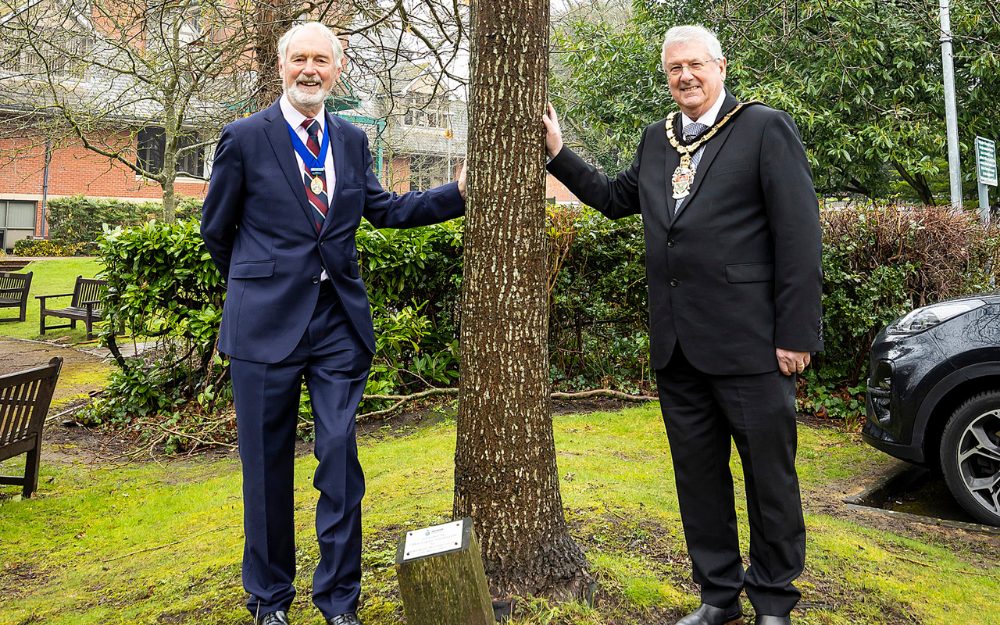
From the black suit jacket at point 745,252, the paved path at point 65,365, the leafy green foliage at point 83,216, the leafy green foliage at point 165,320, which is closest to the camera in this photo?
the black suit jacket at point 745,252

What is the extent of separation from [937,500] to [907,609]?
7.31 ft

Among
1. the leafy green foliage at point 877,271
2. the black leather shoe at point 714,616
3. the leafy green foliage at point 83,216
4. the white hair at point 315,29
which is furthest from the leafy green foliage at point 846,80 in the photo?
the leafy green foliage at point 83,216

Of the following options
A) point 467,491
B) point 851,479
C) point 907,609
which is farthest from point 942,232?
point 467,491

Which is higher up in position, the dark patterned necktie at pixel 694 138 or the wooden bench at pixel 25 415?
the dark patterned necktie at pixel 694 138

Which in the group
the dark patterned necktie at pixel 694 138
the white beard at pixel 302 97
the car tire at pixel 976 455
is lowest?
the car tire at pixel 976 455

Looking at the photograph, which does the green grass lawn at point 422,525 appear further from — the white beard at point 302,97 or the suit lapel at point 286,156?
the white beard at point 302,97

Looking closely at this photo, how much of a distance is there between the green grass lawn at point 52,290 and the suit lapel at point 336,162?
7076mm

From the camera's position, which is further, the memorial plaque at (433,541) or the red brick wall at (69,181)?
the red brick wall at (69,181)

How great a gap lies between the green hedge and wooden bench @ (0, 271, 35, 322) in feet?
29.3

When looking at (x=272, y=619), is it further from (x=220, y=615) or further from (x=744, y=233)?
(x=744, y=233)

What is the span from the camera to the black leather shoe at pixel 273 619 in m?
2.79

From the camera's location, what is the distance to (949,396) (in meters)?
4.43

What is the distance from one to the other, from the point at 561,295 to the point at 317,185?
4.69 meters

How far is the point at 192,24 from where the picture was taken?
14305mm
